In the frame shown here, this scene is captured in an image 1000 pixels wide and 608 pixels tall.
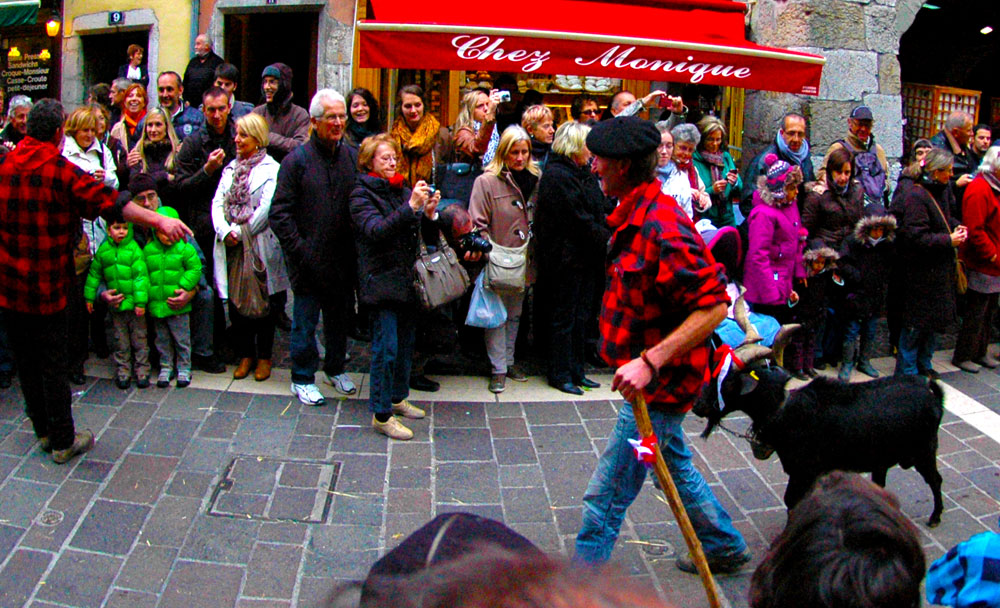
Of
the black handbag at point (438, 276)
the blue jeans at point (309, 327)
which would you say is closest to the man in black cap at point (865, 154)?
the black handbag at point (438, 276)

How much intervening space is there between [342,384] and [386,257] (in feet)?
3.77

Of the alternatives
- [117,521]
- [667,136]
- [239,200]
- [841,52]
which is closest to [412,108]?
[239,200]

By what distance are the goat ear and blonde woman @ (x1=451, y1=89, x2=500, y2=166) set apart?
3296 millimetres

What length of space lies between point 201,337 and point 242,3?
539 cm

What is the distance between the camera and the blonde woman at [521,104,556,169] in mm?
6777

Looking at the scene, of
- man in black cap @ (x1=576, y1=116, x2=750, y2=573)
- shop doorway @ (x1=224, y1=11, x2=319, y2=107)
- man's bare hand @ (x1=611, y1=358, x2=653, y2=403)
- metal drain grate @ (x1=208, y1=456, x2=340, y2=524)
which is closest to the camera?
man's bare hand @ (x1=611, y1=358, x2=653, y2=403)

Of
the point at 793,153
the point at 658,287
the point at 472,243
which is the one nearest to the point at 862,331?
the point at 793,153

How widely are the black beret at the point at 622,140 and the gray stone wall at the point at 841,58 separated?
5.73m

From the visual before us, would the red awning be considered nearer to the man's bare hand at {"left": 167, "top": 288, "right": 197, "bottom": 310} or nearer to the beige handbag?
the beige handbag

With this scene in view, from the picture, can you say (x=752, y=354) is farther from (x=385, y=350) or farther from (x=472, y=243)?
(x=472, y=243)

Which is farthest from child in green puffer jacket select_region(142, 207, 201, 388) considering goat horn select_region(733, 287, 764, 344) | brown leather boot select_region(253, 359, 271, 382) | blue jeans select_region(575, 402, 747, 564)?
goat horn select_region(733, 287, 764, 344)

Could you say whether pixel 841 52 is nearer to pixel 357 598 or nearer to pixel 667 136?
pixel 667 136

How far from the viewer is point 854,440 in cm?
413

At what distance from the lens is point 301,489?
4.82m
